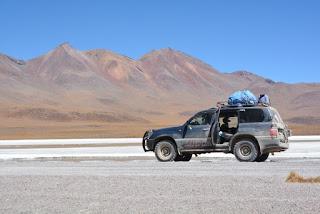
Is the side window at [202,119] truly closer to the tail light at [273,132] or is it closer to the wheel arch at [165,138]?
the wheel arch at [165,138]

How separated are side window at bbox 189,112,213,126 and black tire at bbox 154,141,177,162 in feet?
3.57

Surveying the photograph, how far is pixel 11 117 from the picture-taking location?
124812 millimetres

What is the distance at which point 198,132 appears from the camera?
2195 centimetres

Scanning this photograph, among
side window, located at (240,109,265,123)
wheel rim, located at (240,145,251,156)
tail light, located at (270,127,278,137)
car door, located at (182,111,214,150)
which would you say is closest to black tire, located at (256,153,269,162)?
wheel rim, located at (240,145,251,156)

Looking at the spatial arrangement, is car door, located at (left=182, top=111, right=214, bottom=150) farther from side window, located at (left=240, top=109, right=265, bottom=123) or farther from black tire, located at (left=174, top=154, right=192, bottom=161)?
side window, located at (left=240, top=109, right=265, bottom=123)

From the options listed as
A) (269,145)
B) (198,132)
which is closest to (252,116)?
(269,145)

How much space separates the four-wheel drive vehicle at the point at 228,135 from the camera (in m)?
21.0

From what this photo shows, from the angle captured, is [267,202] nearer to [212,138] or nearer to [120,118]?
[212,138]

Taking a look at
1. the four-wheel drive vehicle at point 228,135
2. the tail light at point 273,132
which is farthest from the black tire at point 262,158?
the tail light at point 273,132

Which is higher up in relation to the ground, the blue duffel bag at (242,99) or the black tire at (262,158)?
the blue duffel bag at (242,99)

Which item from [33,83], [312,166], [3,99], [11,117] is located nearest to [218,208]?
[312,166]

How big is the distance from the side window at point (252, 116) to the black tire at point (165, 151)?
8.74 ft

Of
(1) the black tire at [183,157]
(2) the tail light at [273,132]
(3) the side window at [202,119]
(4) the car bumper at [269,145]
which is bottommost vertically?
(1) the black tire at [183,157]

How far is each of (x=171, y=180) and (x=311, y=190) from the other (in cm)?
347
